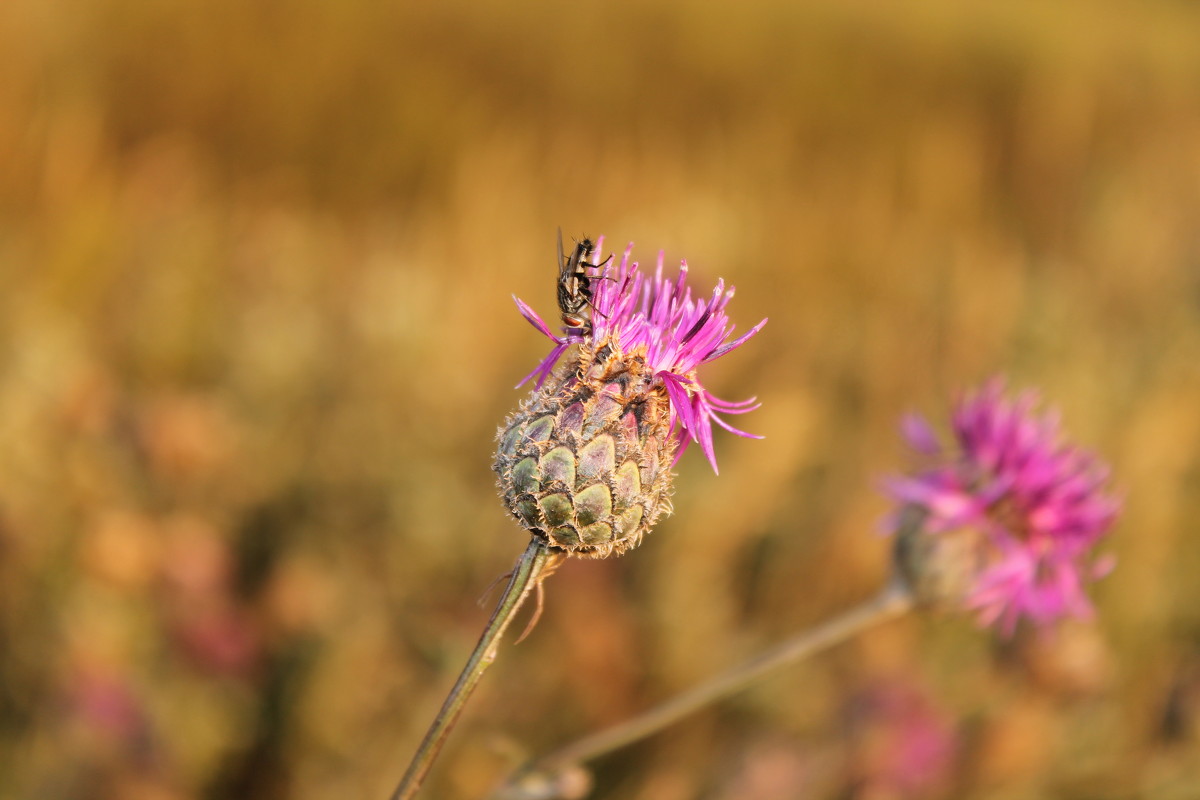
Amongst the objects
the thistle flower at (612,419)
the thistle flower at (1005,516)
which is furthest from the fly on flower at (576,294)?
the thistle flower at (1005,516)

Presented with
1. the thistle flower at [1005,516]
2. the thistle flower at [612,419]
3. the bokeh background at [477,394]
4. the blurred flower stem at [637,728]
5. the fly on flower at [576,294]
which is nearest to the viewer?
the thistle flower at [612,419]

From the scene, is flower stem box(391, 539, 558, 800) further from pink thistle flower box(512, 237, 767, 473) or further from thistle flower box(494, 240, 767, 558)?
pink thistle flower box(512, 237, 767, 473)

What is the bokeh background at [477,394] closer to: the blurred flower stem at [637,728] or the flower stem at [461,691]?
the blurred flower stem at [637,728]

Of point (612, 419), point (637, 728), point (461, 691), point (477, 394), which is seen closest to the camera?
point (461, 691)

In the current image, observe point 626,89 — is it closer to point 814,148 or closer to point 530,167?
point 814,148

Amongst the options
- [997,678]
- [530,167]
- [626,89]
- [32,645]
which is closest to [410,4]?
[626,89]

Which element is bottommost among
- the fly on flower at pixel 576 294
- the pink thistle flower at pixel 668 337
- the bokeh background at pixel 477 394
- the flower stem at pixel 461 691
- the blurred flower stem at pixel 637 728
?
the flower stem at pixel 461 691

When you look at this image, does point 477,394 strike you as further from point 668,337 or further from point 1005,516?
point 668,337

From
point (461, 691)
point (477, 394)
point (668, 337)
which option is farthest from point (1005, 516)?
point (477, 394)
